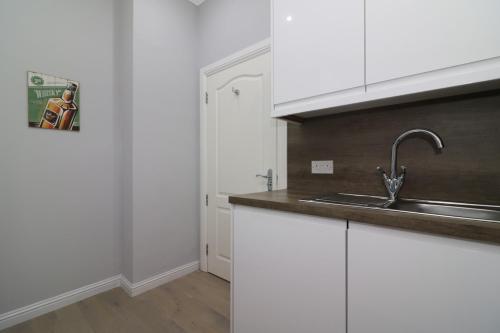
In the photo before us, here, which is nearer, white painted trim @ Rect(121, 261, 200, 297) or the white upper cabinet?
A: the white upper cabinet

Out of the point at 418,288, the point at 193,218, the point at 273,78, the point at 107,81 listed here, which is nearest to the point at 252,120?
the point at 273,78

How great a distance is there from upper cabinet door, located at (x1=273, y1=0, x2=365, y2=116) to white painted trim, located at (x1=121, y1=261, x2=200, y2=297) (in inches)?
72.3

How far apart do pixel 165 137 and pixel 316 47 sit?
1.57m

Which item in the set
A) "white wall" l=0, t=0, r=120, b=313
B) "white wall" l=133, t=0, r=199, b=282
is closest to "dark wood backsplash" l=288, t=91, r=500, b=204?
"white wall" l=133, t=0, r=199, b=282

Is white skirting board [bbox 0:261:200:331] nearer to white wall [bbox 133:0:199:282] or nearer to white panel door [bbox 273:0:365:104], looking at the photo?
white wall [bbox 133:0:199:282]

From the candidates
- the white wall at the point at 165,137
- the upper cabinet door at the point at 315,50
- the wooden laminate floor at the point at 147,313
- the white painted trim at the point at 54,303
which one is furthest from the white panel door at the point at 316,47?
the white painted trim at the point at 54,303

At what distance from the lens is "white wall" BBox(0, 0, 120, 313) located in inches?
63.6

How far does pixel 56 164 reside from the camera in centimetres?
181

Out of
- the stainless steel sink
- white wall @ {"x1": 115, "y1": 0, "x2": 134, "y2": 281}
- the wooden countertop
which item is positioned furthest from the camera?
white wall @ {"x1": 115, "y1": 0, "x2": 134, "y2": 281}

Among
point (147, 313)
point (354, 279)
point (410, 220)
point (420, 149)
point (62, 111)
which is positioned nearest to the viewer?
point (410, 220)

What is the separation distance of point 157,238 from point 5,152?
1.26 metres

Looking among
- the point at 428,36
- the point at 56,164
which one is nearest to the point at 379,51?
the point at 428,36

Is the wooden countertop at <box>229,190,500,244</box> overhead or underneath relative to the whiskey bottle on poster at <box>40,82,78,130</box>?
underneath

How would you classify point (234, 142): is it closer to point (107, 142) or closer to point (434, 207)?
point (107, 142)
